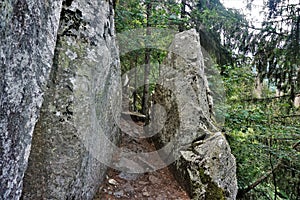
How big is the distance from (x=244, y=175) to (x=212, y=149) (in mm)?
2340

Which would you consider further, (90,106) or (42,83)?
(90,106)

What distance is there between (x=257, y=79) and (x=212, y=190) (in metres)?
3.72

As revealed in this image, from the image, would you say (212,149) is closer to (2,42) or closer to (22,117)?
(22,117)

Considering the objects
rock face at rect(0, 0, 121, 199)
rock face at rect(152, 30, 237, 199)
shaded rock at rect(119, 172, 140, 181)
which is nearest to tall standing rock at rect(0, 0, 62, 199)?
rock face at rect(0, 0, 121, 199)

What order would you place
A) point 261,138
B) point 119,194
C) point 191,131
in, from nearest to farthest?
point 119,194
point 191,131
point 261,138

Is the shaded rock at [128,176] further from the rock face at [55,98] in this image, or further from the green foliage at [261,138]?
the green foliage at [261,138]

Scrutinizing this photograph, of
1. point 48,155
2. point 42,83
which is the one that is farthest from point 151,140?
point 42,83

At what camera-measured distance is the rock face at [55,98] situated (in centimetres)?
176

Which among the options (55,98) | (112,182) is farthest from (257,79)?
(55,98)

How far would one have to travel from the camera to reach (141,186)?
378cm

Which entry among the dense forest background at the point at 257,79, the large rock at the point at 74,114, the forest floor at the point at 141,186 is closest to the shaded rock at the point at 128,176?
the forest floor at the point at 141,186

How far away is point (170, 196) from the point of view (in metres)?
3.66

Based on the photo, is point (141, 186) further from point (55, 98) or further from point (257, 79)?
point (257, 79)

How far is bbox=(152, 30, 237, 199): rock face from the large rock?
4.82ft
